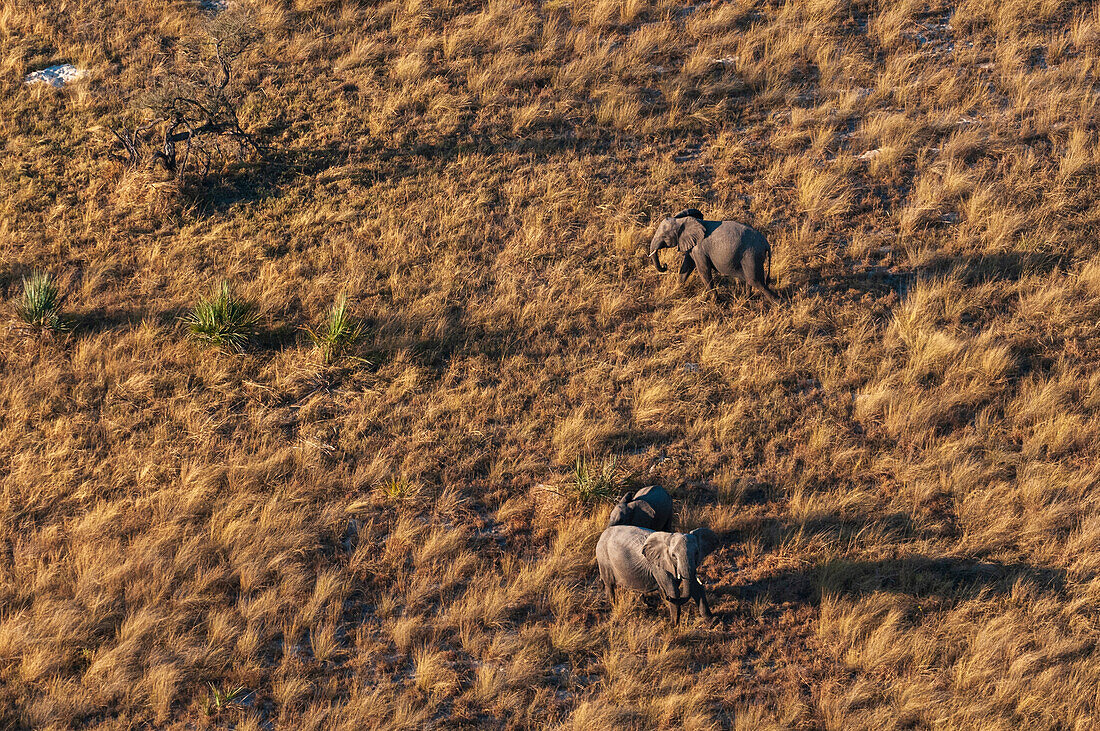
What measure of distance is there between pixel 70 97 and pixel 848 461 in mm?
14052

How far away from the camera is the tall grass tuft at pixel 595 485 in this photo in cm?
816

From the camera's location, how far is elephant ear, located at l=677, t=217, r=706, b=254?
1022 centimetres

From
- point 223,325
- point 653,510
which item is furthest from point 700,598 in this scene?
point 223,325

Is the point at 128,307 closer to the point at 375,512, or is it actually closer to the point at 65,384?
the point at 65,384

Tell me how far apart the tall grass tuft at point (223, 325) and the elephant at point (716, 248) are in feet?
16.7

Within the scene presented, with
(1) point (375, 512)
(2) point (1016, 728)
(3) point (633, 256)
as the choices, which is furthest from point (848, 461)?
(1) point (375, 512)

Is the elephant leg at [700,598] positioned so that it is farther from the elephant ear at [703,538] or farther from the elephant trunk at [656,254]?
the elephant trunk at [656,254]

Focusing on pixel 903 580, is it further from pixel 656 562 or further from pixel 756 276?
pixel 756 276

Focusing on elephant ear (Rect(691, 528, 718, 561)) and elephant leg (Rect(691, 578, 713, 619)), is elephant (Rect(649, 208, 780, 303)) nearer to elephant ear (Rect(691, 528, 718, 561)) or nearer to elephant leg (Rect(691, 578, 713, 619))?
elephant ear (Rect(691, 528, 718, 561))

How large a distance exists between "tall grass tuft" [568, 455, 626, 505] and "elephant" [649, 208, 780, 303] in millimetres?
3168

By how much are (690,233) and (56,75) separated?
12.1 metres

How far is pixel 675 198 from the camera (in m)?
12.1

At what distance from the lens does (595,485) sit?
26.9ft

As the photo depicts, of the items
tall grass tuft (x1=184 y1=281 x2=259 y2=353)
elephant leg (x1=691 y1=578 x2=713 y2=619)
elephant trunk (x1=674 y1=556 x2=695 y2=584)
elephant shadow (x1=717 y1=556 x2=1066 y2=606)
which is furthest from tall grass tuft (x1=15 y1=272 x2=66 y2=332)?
elephant shadow (x1=717 y1=556 x2=1066 y2=606)
